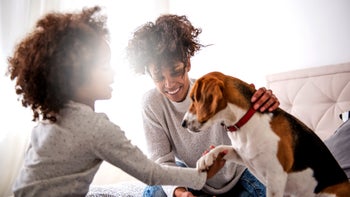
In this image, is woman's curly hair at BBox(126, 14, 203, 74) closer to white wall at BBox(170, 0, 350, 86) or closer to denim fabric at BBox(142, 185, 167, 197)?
denim fabric at BBox(142, 185, 167, 197)

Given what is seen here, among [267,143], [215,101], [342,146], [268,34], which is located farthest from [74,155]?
[268,34]

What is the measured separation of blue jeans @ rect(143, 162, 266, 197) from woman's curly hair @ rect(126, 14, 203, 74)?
24.4 inches

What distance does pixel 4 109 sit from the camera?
2.52 meters

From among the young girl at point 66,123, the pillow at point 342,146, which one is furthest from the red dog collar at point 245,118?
the pillow at point 342,146

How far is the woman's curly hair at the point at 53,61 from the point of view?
1.08 metres

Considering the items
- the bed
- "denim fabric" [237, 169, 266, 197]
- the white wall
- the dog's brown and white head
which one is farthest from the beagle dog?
the white wall

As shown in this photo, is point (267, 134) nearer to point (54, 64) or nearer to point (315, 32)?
point (54, 64)

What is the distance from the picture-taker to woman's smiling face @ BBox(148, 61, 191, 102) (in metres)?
1.60

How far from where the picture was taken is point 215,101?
1.16 metres

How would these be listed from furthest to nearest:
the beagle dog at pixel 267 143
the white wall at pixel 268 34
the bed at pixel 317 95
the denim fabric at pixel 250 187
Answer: the white wall at pixel 268 34 → the bed at pixel 317 95 → the denim fabric at pixel 250 187 → the beagle dog at pixel 267 143

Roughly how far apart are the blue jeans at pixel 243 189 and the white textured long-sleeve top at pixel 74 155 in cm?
54

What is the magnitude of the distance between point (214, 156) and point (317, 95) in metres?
1.50

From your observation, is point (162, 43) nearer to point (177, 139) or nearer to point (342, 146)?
point (177, 139)

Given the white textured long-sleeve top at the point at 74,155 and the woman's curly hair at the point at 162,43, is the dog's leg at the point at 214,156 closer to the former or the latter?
the white textured long-sleeve top at the point at 74,155
